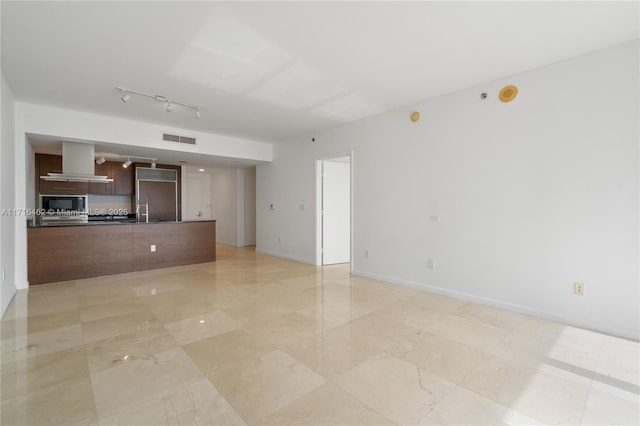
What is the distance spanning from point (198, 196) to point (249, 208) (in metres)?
2.17

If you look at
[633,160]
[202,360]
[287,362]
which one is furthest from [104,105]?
[633,160]

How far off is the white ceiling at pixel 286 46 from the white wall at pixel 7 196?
316 mm

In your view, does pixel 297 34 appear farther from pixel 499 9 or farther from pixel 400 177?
pixel 400 177

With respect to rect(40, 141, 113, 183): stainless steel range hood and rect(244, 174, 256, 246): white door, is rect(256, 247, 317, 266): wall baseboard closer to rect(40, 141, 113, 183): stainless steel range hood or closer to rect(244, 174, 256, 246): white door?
rect(244, 174, 256, 246): white door

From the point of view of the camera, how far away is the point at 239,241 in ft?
28.6

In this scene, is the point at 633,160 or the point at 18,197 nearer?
the point at 633,160

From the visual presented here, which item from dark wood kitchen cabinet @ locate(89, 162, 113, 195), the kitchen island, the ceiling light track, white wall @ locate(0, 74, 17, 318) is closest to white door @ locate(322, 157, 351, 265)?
the kitchen island

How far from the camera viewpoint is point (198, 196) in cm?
979

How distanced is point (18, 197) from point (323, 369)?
5.04 metres

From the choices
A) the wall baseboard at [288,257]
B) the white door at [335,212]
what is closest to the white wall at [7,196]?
the wall baseboard at [288,257]

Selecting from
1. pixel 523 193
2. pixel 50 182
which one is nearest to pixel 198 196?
pixel 50 182

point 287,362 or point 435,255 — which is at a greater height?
point 435,255

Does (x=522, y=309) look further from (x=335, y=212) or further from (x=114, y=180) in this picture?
(x=114, y=180)

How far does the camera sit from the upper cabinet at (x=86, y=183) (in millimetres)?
6273
